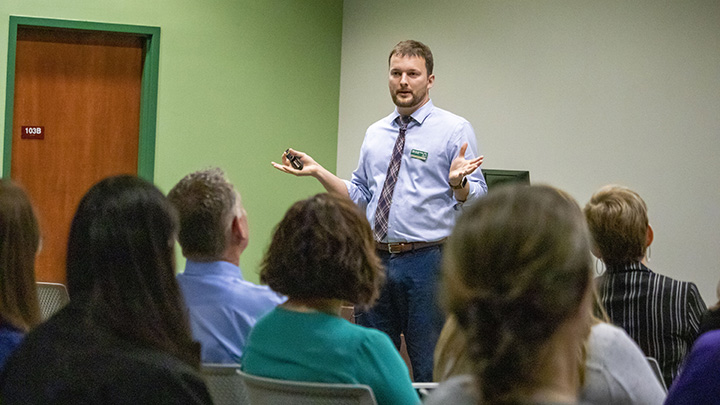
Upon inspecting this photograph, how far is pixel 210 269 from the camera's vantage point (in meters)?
2.16

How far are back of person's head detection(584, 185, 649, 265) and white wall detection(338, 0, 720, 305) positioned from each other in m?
2.82

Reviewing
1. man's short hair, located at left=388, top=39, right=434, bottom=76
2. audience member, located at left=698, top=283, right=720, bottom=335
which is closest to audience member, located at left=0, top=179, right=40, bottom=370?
audience member, located at left=698, top=283, right=720, bottom=335

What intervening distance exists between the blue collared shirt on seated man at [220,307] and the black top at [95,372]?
78 cm

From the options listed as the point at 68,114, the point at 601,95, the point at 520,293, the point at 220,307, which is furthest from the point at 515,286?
the point at 68,114

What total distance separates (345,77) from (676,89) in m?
2.26

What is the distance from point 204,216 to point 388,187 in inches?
63.5

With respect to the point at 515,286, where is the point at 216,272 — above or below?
below

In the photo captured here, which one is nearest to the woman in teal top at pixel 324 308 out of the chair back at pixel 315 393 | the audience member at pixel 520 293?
the chair back at pixel 315 393

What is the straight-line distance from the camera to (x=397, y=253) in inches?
142

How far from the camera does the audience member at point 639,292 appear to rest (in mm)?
2496

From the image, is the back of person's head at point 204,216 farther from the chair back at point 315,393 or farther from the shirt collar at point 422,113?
the shirt collar at point 422,113

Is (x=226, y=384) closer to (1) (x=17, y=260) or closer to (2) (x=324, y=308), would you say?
(2) (x=324, y=308)

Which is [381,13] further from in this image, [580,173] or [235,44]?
[580,173]

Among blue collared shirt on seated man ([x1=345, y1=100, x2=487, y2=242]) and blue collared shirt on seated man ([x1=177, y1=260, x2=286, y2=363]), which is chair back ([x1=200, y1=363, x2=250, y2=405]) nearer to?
blue collared shirt on seated man ([x1=177, y1=260, x2=286, y2=363])
